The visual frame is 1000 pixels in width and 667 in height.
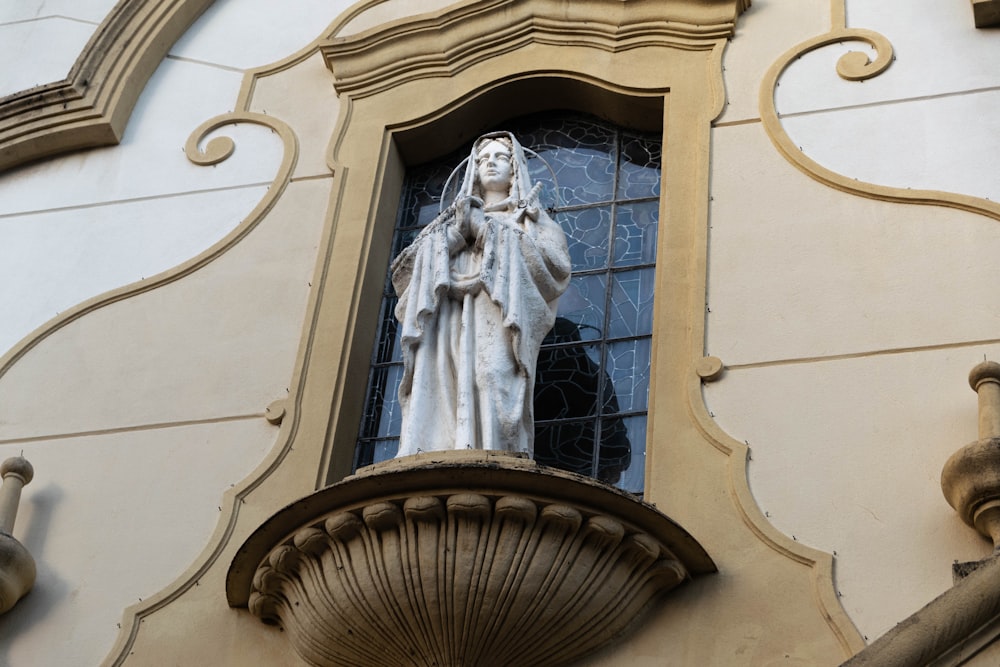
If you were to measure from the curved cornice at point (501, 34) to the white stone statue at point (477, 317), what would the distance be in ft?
4.64

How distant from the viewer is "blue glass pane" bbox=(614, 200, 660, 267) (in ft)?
29.0

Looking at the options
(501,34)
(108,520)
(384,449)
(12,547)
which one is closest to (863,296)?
(384,449)

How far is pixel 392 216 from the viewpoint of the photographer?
9.28 m

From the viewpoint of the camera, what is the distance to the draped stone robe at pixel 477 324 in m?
7.55

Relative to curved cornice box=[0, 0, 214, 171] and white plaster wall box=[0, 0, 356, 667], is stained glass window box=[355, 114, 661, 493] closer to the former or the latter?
white plaster wall box=[0, 0, 356, 667]

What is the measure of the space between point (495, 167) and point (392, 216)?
106 centimetres

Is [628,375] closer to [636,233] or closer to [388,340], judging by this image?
[636,233]

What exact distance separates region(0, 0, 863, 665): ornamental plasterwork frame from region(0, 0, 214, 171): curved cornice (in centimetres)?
2

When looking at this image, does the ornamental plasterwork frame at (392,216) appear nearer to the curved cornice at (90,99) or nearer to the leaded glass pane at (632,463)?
the curved cornice at (90,99)

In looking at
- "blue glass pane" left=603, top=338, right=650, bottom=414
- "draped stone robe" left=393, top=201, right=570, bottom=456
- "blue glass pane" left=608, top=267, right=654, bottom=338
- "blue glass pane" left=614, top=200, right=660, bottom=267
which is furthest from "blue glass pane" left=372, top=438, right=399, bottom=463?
"blue glass pane" left=614, top=200, right=660, bottom=267

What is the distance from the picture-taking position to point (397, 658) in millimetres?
7238

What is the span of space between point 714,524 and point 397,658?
1.20 metres

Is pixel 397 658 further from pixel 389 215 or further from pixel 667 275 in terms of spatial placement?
pixel 389 215

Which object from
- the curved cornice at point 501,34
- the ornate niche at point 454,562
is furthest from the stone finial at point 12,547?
the curved cornice at point 501,34
